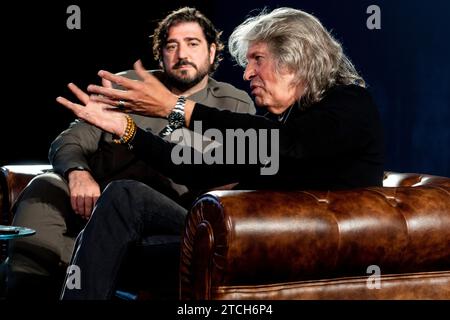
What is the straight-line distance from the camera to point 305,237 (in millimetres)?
1787

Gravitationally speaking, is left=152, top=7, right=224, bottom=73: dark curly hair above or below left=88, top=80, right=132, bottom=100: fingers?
above

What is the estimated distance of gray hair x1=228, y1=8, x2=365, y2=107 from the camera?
2178 mm

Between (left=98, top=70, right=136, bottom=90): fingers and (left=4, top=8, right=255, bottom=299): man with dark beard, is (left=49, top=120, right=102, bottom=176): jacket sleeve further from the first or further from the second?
(left=98, top=70, right=136, bottom=90): fingers

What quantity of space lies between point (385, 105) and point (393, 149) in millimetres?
247

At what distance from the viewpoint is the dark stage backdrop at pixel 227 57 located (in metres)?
3.65

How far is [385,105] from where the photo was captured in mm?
3867

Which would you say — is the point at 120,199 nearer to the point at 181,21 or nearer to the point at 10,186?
the point at 10,186

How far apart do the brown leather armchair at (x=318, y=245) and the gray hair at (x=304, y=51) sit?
15.8 inches

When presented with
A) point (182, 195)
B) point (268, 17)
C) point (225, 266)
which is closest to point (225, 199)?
point (225, 266)

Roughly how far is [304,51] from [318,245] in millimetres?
684

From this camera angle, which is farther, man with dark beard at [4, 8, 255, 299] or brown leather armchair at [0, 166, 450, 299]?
man with dark beard at [4, 8, 255, 299]
